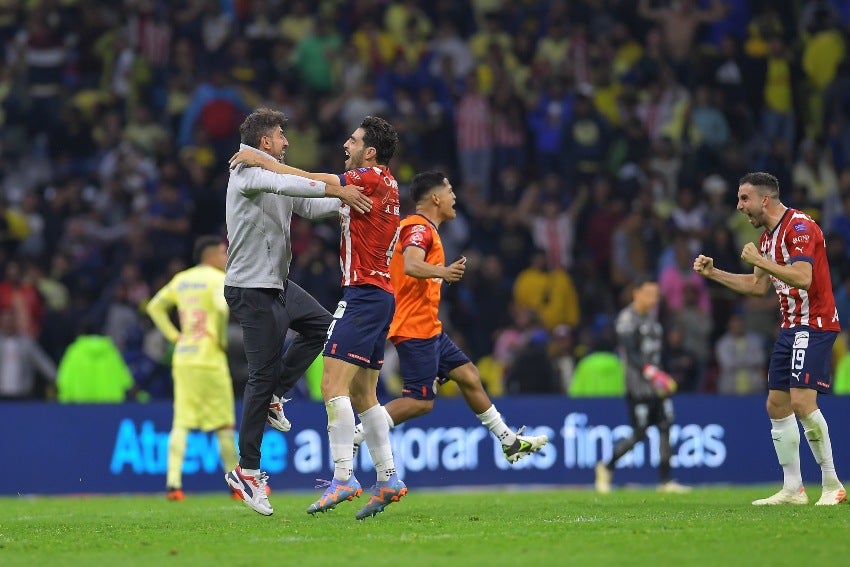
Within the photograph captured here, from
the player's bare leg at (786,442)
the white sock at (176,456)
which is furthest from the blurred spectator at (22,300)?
the player's bare leg at (786,442)

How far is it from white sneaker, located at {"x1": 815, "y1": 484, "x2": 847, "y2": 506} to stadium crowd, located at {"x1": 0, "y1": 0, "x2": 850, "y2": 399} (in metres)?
8.16

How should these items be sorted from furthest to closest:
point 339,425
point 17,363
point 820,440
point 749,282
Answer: point 17,363
point 749,282
point 820,440
point 339,425

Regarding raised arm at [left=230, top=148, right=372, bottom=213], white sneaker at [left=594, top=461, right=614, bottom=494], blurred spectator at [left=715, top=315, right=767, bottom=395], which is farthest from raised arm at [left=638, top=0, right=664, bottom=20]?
raised arm at [left=230, top=148, right=372, bottom=213]

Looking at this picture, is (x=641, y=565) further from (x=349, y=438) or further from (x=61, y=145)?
(x=61, y=145)

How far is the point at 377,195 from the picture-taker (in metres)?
10.5

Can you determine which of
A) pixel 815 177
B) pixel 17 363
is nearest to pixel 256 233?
pixel 17 363

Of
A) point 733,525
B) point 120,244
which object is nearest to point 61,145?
point 120,244

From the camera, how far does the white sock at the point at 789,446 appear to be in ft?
38.1

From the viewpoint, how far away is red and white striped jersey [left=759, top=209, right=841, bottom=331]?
36.9 feet

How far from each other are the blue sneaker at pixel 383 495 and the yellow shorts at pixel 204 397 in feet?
16.3

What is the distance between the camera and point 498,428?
12.2 meters

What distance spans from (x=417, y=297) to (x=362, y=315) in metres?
1.60

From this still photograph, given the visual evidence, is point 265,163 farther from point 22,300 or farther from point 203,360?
point 22,300

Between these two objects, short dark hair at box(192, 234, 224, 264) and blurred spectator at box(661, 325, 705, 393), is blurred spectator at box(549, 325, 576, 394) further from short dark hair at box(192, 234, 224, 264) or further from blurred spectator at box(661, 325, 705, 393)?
short dark hair at box(192, 234, 224, 264)
